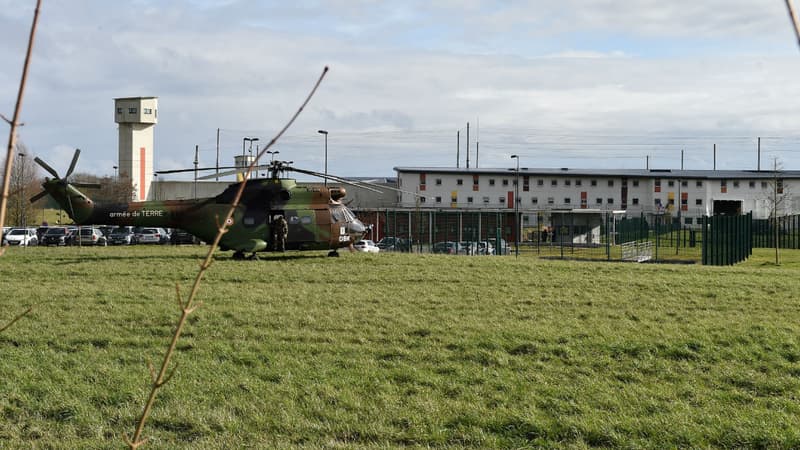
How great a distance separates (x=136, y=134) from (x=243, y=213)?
56098 millimetres

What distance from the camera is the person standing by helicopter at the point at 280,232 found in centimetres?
2223

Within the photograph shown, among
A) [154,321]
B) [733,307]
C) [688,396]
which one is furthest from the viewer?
[733,307]

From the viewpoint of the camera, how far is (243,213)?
2220 cm

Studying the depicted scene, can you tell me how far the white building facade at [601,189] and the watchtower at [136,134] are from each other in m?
24.6

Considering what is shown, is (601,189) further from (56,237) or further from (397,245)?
(56,237)

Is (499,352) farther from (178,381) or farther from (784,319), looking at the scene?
(784,319)

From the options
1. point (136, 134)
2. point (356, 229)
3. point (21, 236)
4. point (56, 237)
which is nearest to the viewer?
point (356, 229)

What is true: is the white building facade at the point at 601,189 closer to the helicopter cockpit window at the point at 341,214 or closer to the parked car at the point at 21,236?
the parked car at the point at 21,236

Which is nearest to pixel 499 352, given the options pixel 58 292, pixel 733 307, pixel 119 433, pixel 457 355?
pixel 457 355

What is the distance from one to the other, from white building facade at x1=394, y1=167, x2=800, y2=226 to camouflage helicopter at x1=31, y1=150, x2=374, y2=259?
55.8 metres

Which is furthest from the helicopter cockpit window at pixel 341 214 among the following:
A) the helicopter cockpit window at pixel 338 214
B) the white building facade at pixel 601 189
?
the white building facade at pixel 601 189

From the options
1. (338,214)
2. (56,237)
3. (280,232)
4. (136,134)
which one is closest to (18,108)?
(280,232)

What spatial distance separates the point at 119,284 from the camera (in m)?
17.5

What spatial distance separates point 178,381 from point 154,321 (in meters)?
3.85
